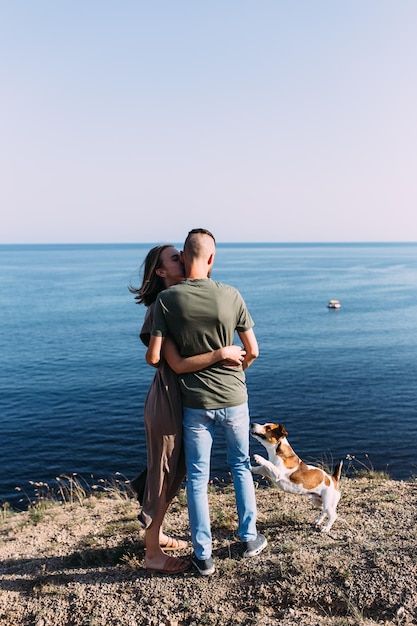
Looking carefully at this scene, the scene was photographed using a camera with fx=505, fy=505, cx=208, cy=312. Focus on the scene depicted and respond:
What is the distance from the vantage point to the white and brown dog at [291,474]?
5906mm

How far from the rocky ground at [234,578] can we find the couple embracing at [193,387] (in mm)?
312

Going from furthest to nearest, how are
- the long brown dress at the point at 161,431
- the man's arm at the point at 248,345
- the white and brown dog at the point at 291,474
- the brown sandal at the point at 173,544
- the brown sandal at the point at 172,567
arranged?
the white and brown dog at the point at 291,474 → the brown sandal at the point at 173,544 → the brown sandal at the point at 172,567 → the man's arm at the point at 248,345 → the long brown dress at the point at 161,431

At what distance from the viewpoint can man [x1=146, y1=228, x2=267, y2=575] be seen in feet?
14.8

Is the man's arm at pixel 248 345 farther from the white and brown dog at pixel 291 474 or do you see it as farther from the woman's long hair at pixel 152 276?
the white and brown dog at pixel 291 474

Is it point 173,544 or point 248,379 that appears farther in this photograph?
point 248,379

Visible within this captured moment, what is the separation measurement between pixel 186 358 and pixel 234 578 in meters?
2.20

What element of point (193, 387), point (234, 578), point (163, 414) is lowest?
point (234, 578)

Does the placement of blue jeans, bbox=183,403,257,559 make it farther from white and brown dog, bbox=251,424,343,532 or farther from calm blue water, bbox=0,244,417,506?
calm blue water, bbox=0,244,417,506

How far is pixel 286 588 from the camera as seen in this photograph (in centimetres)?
466

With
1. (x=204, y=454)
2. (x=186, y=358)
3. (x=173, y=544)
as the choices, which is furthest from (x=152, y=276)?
(x=173, y=544)

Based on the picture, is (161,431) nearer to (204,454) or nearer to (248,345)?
(204,454)

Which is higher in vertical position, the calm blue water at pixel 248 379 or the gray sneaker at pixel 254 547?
the gray sneaker at pixel 254 547

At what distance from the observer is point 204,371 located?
469 centimetres

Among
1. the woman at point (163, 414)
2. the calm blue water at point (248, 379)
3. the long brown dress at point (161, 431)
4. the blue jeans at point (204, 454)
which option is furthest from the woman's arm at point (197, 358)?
the calm blue water at point (248, 379)
